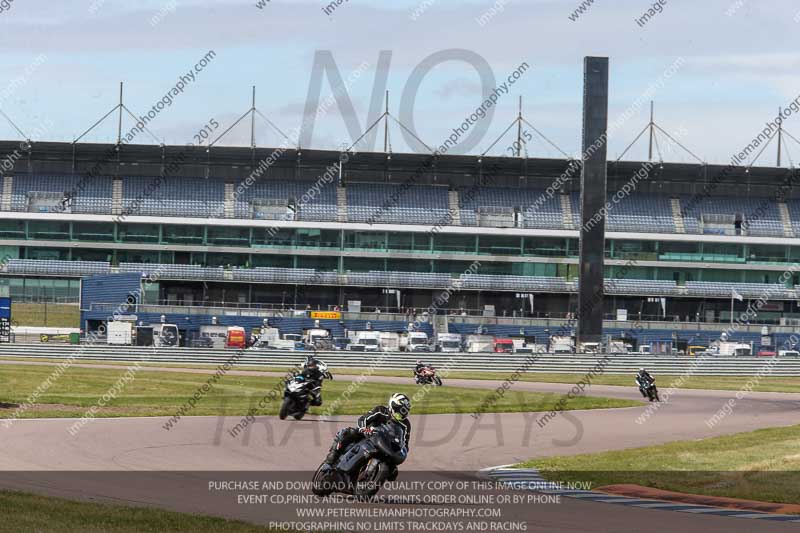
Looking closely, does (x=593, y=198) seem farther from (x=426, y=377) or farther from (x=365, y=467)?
(x=365, y=467)

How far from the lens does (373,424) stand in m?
16.5

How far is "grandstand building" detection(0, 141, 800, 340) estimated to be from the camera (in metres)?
91.3

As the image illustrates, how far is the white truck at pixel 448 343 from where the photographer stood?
75000 millimetres

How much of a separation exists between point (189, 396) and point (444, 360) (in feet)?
100

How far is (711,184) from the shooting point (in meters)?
97.6

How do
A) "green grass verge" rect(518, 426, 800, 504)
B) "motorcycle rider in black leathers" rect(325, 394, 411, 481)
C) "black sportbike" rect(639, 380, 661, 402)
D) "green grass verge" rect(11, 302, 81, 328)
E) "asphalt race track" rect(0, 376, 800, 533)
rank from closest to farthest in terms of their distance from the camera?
"asphalt race track" rect(0, 376, 800, 533)
"motorcycle rider in black leathers" rect(325, 394, 411, 481)
"green grass verge" rect(518, 426, 800, 504)
"black sportbike" rect(639, 380, 661, 402)
"green grass verge" rect(11, 302, 81, 328)

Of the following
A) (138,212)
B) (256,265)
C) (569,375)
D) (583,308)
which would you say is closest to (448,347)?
(583,308)

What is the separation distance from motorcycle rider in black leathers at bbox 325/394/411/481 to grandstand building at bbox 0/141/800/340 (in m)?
72.8

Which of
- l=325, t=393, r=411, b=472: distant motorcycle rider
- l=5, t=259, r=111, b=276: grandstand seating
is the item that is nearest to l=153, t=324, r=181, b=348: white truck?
l=5, t=259, r=111, b=276: grandstand seating

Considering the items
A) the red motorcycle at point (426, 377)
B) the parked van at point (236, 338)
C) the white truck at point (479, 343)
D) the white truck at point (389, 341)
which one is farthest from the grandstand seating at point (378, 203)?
the red motorcycle at point (426, 377)

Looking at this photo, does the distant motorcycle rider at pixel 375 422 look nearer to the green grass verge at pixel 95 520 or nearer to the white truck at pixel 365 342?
the green grass verge at pixel 95 520

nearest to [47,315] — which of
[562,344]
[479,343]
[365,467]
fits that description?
[479,343]

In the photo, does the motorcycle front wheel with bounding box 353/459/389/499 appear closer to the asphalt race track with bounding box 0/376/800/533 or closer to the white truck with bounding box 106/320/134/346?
the asphalt race track with bounding box 0/376/800/533

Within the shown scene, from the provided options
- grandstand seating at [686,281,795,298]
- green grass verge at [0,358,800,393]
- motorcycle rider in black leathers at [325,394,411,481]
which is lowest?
green grass verge at [0,358,800,393]
